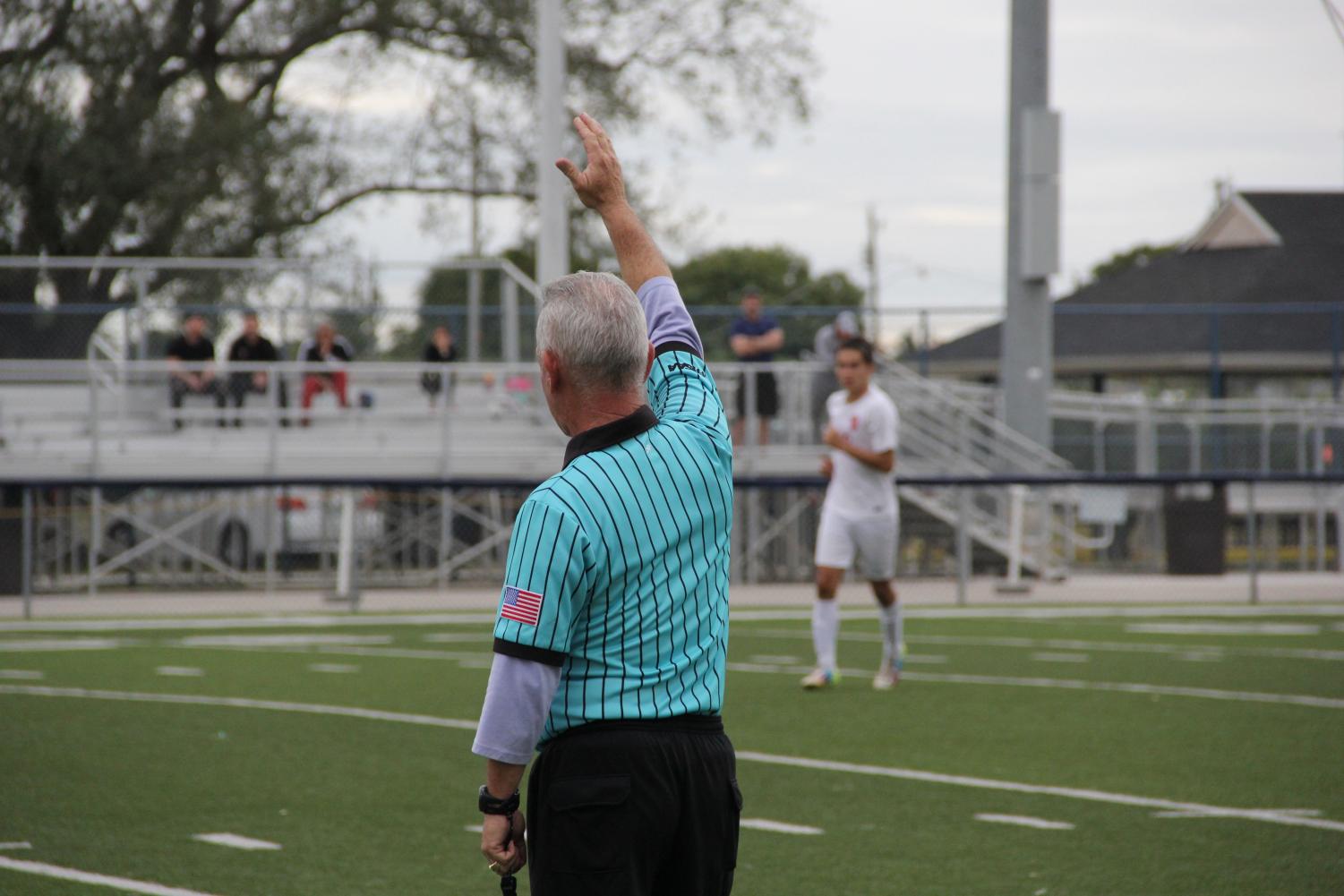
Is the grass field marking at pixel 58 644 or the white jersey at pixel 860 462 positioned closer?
the white jersey at pixel 860 462

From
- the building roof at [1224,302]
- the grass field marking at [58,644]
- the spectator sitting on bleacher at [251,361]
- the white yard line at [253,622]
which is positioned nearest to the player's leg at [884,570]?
the white yard line at [253,622]

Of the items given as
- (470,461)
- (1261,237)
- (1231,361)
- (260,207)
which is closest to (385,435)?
(470,461)

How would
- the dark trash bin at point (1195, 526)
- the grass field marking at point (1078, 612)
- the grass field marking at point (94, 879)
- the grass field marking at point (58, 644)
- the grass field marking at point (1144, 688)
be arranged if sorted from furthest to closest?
the dark trash bin at point (1195, 526)
the grass field marking at point (1078, 612)
the grass field marking at point (58, 644)
the grass field marking at point (1144, 688)
the grass field marking at point (94, 879)

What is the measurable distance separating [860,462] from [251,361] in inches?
476

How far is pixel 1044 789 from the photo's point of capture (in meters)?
8.00

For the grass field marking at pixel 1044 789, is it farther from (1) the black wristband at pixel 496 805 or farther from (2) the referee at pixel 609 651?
(1) the black wristband at pixel 496 805

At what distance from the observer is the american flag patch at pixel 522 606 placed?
3.19 meters

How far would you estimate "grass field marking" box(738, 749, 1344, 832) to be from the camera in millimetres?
7266

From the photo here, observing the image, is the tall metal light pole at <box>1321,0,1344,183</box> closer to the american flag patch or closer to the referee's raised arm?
the referee's raised arm

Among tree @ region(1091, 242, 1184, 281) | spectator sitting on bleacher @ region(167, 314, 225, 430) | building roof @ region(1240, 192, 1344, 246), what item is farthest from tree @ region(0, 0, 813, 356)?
tree @ region(1091, 242, 1184, 281)

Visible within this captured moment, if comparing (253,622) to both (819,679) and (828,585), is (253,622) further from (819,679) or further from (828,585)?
(828,585)

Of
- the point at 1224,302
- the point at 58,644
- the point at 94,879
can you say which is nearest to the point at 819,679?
the point at 94,879

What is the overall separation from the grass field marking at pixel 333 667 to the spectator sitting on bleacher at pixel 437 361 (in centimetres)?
871

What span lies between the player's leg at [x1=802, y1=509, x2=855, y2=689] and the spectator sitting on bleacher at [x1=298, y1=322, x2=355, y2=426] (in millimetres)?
11210
